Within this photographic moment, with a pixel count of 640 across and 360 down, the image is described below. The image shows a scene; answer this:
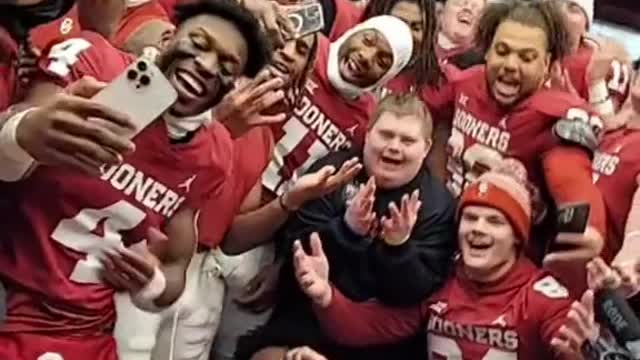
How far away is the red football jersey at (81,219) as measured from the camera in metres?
2.07

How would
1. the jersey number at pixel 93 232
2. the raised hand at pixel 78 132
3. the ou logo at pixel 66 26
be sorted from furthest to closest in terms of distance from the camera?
the ou logo at pixel 66 26 → the jersey number at pixel 93 232 → the raised hand at pixel 78 132

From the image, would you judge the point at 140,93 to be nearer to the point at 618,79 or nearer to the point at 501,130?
the point at 501,130

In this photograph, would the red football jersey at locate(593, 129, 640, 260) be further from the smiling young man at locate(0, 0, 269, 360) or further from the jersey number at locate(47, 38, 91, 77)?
the jersey number at locate(47, 38, 91, 77)

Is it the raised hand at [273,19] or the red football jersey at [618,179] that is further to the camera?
the red football jersey at [618,179]

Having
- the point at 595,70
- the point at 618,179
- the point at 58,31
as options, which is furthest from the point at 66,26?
the point at 595,70

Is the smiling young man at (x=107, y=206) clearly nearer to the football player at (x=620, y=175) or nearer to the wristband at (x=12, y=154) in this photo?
the wristband at (x=12, y=154)

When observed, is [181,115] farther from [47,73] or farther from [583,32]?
[583,32]

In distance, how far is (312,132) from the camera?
2.79 meters

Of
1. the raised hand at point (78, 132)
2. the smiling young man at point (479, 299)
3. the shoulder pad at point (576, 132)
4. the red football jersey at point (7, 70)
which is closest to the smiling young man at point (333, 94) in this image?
the smiling young man at point (479, 299)

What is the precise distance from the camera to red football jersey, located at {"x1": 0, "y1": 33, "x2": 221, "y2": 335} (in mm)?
2068

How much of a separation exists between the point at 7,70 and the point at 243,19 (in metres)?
0.35

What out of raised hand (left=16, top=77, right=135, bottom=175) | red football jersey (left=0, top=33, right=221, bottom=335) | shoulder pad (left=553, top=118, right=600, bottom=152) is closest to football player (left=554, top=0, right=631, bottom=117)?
shoulder pad (left=553, top=118, right=600, bottom=152)

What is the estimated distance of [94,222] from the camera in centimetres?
212

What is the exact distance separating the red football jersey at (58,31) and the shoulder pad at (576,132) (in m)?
0.90
